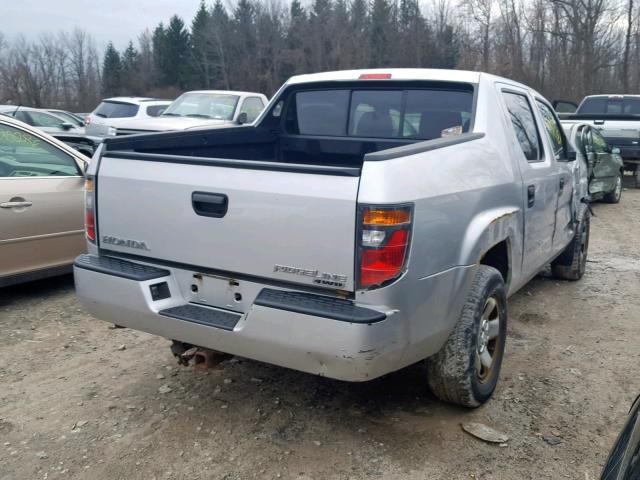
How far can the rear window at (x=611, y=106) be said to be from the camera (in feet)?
51.7

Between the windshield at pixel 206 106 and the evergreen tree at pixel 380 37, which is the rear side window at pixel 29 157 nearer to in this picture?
the windshield at pixel 206 106

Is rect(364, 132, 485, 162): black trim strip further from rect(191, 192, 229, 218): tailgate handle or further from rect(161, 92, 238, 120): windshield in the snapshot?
rect(161, 92, 238, 120): windshield

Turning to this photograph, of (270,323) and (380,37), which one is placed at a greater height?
(380,37)

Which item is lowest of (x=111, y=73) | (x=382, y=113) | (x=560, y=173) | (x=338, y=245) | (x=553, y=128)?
(x=338, y=245)

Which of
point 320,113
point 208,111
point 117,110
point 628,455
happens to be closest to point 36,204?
point 320,113

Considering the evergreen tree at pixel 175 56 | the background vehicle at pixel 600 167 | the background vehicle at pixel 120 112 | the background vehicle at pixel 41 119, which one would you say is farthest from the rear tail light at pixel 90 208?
the evergreen tree at pixel 175 56

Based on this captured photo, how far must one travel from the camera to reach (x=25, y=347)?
15.1 ft

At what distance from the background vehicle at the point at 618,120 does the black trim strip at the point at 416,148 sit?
10.7 meters

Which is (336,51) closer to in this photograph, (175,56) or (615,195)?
(175,56)

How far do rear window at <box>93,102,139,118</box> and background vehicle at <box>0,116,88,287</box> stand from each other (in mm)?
8697

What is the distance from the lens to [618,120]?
47.8 ft

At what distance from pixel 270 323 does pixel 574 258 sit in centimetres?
441

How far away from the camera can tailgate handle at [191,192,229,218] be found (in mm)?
3029

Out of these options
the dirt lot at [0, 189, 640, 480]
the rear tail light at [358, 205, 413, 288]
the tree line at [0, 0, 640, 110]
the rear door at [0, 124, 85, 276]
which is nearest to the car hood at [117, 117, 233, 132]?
the rear door at [0, 124, 85, 276]
